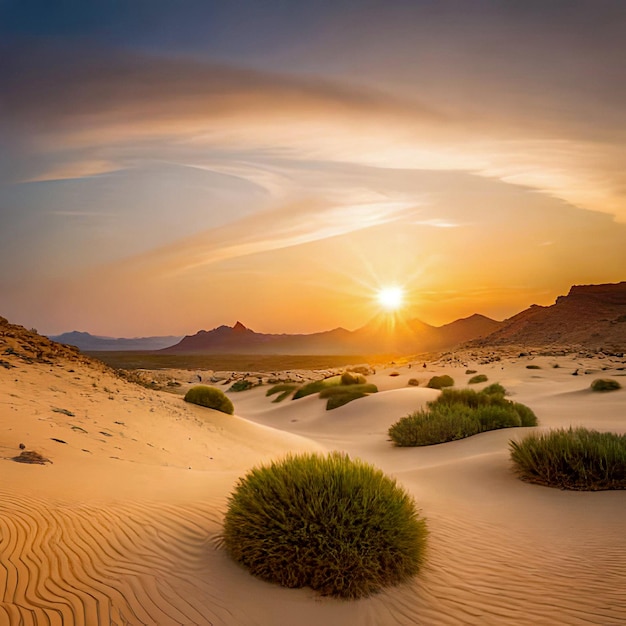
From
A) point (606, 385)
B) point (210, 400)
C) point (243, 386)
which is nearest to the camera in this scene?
point (210, 400)

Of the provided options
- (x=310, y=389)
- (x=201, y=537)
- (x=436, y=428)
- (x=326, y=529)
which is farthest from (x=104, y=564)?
(x=310, y=389)

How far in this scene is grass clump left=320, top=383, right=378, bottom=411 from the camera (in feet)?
73.3

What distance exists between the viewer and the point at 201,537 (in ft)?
15.7

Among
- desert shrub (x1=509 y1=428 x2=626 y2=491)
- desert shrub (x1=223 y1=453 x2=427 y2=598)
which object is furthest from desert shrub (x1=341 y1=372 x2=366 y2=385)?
desert shrub (x1=223 y1=453 x2=427 y2=598)

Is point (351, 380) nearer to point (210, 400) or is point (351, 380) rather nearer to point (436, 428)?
point (210, 400)

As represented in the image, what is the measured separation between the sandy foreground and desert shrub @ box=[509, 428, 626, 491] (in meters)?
0.28

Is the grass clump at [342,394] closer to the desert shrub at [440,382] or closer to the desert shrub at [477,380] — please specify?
the desert shrub at [440,382]

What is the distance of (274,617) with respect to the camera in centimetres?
352

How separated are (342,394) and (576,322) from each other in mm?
49745

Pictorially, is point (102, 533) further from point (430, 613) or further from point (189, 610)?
point (430, 613)

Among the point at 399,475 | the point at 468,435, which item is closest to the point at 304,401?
the point at 468,435

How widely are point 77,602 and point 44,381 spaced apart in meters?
9.85

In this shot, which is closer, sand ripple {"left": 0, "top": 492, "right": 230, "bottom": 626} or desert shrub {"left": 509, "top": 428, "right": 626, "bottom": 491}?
sand ripple {"left": 0, "top": 492, "right": 230, "bottom": 626}

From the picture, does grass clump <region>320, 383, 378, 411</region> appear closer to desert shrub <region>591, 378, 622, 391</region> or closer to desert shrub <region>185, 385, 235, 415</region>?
desert shrub <region>185, 385, 235, 415</region>
